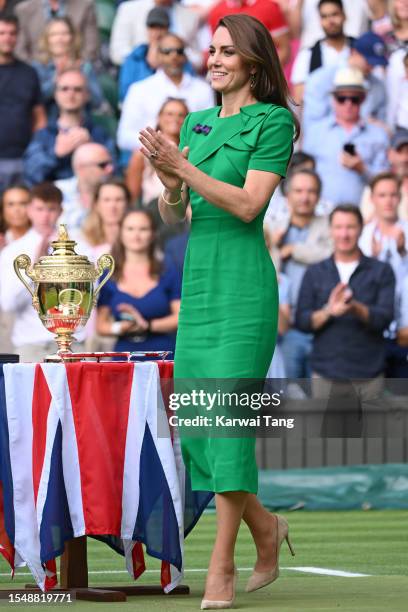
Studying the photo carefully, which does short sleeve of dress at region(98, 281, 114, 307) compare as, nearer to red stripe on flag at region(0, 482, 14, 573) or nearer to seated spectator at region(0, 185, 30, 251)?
seated spectator at region(0, 185, 30, 251)

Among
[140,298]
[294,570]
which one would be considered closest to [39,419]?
[294,570]

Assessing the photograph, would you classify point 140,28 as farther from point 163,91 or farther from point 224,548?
point 224,548

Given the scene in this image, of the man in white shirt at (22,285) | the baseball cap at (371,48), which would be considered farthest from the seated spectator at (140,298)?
the baseball cap at (371,48)

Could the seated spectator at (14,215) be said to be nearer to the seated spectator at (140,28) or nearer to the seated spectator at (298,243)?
the seated spectator at (140,28)

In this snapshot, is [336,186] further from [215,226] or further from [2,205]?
[215,226]

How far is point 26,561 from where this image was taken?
19.2ft

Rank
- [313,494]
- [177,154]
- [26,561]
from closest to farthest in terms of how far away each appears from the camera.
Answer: [177,154], [26,561], [313,494]

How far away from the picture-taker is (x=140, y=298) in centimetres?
1238

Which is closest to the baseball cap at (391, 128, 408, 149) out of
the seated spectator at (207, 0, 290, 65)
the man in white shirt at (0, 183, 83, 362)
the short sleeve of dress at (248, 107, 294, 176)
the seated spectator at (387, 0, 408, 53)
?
the seated spectator at (387, 0, 408, 53)

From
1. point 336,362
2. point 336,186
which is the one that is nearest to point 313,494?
point 336,362

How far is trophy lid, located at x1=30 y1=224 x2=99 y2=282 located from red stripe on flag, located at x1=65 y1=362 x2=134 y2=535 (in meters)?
0.48

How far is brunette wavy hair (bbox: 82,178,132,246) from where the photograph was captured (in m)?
12.9

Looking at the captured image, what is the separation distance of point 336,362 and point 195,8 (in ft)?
11.7

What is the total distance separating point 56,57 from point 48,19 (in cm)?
36
